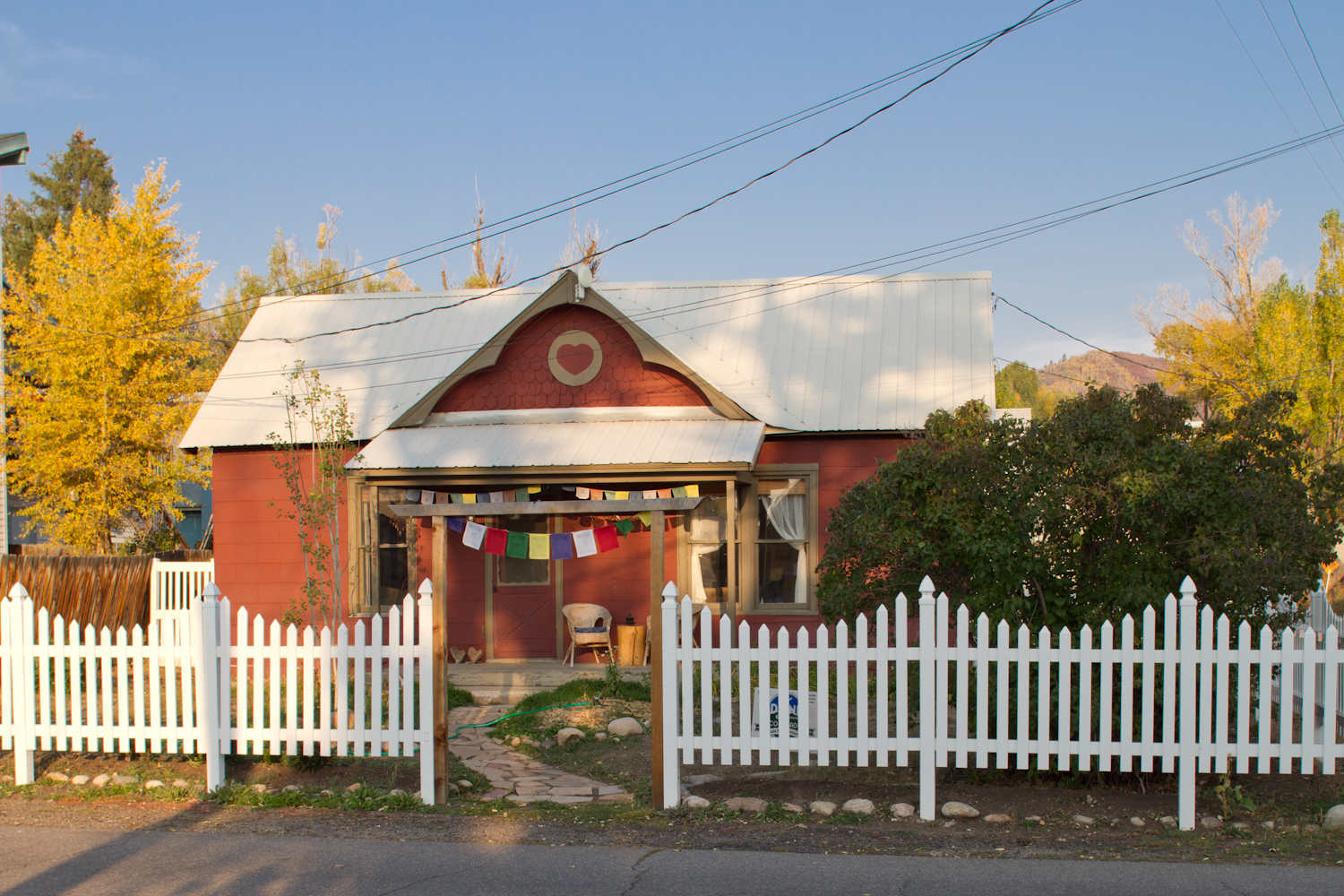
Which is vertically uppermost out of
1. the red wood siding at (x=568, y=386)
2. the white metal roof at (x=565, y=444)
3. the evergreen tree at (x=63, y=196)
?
the evergreen tree at (x=63, y=196)

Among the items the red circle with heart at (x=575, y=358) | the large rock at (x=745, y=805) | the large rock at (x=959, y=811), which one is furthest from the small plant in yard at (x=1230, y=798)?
the red circle with heart at (x=575, y=358)

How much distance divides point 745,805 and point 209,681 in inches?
149

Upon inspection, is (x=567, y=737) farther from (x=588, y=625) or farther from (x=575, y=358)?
(x=575, y=358)

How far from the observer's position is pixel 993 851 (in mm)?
5832

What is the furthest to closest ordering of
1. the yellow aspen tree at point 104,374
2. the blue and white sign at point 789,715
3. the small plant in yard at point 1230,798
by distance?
the yellow aspen tree at point 104,374, the blue and white sign at point 789,715, the small plant in yard at point 1230,798

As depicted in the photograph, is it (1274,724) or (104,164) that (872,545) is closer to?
(1274,724)

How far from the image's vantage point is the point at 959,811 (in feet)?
21.3

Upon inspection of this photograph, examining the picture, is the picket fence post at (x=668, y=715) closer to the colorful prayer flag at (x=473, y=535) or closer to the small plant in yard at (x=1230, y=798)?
the small plant in yard at (x=1230, y=798)

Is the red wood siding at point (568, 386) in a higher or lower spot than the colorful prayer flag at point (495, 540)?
higher

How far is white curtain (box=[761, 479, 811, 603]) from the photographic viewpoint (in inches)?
528

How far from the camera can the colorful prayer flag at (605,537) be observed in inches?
393

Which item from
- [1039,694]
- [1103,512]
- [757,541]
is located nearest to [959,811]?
[1039,694]

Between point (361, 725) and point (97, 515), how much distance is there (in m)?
17.7

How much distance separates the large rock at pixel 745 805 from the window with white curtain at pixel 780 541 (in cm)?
665
